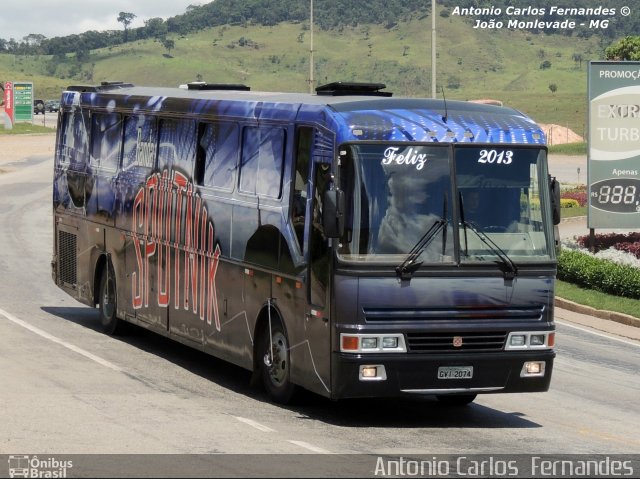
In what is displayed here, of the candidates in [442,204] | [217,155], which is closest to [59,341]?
[217,155]

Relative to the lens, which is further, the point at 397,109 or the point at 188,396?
the point at 188,396

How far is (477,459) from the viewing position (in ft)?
39.0

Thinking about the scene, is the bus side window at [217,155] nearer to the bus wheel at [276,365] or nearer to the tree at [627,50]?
the bus wheel at [276,365]

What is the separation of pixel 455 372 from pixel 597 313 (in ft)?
40.2

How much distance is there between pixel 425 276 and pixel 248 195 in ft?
9.48

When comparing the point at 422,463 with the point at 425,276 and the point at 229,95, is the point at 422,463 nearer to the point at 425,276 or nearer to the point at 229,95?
the point at 425,276

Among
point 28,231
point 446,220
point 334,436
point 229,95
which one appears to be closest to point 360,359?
point 334,436

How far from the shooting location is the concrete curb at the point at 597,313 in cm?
2459

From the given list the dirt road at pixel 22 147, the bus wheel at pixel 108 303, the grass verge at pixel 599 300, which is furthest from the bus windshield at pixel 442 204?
the dirt road at pixel 22 147

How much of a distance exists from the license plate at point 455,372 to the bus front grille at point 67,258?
32.0ft

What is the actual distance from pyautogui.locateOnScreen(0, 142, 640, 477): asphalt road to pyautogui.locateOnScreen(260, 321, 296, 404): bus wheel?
0.18m

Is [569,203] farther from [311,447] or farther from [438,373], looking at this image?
[311,447]

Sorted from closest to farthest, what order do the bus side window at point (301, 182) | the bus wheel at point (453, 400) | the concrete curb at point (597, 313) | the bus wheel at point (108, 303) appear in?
the bus side window at point (301, 182), the bus wheel at point (453, 400), the bus wheel at point (108, 303), the concrete curb at point (597, 313)

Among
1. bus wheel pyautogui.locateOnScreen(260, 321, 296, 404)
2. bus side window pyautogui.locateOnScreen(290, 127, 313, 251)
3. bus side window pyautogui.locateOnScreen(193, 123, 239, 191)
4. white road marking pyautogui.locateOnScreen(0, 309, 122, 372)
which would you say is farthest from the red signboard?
bus side window pyautogui.locateOnScreen(290, 127, 313, 251)
